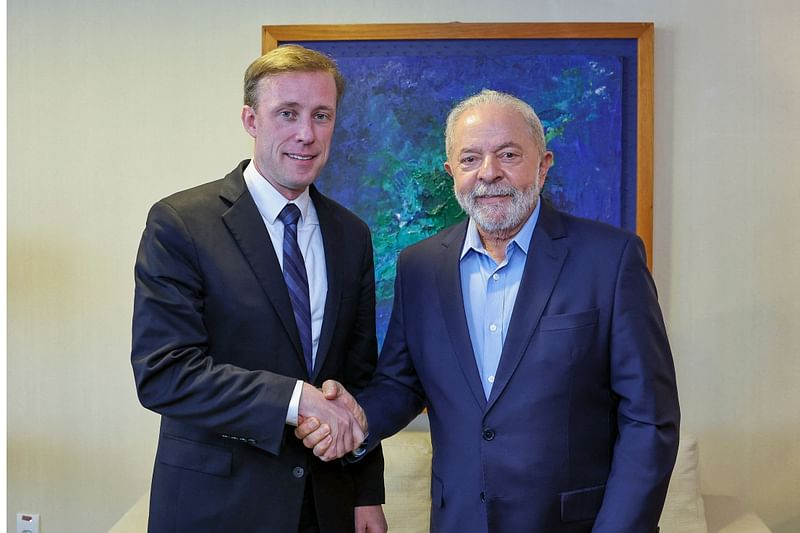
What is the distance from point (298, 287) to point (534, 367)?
561 mm

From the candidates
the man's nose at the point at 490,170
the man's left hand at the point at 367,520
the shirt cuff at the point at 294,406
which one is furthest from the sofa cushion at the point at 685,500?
the shirt cuff at the point at 294,406

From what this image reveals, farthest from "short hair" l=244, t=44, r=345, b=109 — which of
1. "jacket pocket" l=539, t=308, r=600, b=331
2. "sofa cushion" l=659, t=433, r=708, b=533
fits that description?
"sofa cushion" l=659, t=433, r=708, b=533

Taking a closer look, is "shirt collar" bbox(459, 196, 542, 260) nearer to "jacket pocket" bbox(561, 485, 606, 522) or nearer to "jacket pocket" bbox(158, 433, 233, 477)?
"jacket pocket" bbox(561, 485, 606, 522)

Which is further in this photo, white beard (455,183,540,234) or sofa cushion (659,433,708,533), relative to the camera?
sofa cushion (659,433,708,533)

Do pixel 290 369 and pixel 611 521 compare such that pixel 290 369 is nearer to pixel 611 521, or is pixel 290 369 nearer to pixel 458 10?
pixel 611 521

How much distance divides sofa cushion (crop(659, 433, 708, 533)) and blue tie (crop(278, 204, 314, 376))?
1.45 meters

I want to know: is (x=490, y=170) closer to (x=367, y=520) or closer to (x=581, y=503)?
(x=581, y=503)

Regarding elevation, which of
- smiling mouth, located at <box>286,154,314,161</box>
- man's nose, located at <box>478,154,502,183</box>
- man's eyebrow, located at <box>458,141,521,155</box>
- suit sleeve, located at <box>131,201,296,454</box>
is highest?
man's eyebrow, located at <box>458,141,521,155</box>

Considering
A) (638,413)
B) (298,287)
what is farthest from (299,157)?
(638,413)

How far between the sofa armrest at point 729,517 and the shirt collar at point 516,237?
1.44 m

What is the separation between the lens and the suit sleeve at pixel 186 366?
1882 millimetres

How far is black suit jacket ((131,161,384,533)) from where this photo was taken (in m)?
1.89

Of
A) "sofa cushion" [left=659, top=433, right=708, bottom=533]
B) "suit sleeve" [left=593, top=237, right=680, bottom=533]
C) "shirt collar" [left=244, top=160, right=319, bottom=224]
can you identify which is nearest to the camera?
"suit sleeve" [left=593, top=237, right=680, bottom=533]

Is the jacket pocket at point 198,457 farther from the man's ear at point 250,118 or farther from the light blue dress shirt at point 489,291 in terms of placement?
the man's ear at point 250,118
